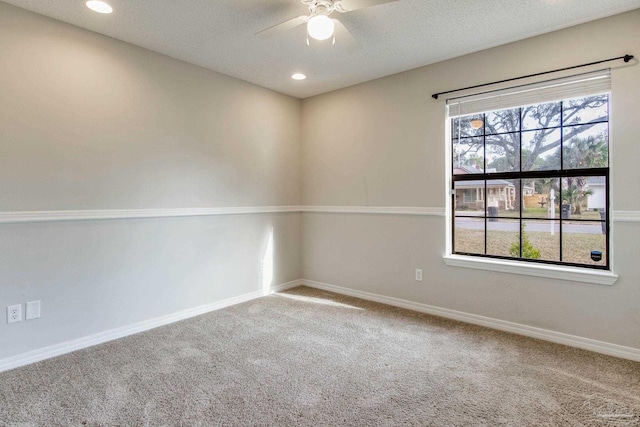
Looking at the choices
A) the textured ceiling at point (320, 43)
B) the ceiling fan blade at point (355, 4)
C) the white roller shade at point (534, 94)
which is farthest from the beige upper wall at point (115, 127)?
the white roller shade at point (534, 94)

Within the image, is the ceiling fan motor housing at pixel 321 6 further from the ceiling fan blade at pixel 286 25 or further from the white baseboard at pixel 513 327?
the white baseboard at pixel 513 327

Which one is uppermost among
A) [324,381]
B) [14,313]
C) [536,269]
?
[536,269]

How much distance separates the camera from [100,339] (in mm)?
2785

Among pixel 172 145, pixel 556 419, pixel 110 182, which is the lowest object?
pixel 556 419

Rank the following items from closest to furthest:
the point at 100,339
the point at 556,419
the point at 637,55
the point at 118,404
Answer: the point at 556,419
the point at 118,404
the point at 637,55
the point at 100,339

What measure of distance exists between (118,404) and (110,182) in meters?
1.71

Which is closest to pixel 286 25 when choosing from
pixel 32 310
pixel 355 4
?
pixel 355 4

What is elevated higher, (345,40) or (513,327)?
(345,40)

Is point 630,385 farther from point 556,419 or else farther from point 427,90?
point 427,90

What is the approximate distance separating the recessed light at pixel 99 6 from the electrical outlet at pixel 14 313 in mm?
2126

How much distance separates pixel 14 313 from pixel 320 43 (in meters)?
3.04

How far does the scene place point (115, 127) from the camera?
2.88 meters

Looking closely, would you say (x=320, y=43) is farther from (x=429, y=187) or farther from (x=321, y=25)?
(x=429, y=187)

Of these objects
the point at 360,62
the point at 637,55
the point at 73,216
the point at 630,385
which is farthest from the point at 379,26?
the point at 630,385
